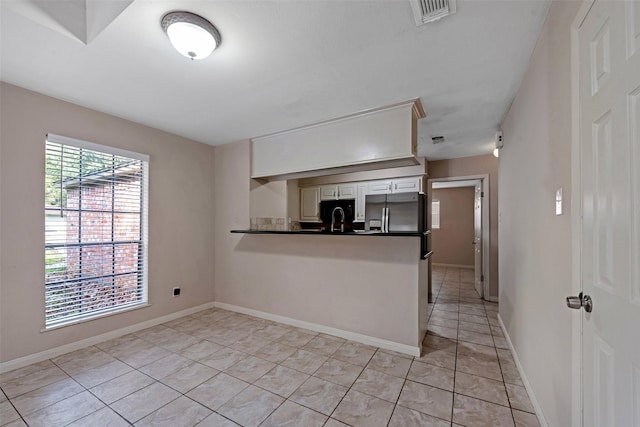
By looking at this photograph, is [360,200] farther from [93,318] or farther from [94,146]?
[93,318]

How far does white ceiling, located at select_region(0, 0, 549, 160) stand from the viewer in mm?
1549

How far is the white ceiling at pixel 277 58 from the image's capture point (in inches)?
61.0

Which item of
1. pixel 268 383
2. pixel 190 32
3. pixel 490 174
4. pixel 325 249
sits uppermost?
pixel 190 32

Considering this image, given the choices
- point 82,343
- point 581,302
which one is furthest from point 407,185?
point 82,343

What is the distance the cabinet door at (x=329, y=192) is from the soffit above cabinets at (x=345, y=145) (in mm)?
1668

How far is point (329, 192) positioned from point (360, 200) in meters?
0.68

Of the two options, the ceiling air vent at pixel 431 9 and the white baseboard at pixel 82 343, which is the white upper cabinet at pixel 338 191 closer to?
the white baseboard at pixel 82 343

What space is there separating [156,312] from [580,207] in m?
4.14

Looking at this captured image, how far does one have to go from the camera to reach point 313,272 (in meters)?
3.30

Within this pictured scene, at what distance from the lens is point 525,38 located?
1.71m

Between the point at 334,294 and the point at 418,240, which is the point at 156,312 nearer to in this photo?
the point at 334,294

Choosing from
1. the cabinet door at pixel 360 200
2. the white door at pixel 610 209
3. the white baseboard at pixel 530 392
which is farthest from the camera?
the cabinet door at pixel 360 200

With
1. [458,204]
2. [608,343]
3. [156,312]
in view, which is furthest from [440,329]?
[458,204]

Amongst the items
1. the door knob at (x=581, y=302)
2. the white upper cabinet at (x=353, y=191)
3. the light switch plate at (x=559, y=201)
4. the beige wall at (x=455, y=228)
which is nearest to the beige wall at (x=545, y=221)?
the light switch plate at (x=559, y=201)
